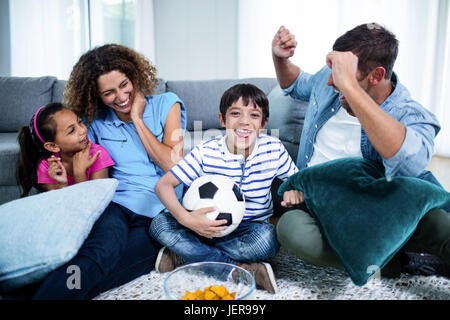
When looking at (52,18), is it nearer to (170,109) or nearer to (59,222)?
(170,109)

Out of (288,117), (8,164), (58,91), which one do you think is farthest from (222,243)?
(58,91)

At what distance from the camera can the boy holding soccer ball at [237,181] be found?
114 centimetres

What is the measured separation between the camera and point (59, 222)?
962mm

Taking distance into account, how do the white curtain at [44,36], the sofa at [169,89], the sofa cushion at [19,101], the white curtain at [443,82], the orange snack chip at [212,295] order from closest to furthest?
the orange snack chip at [212,295] < the sofa at [169,89] < the sofa cushion at [19,101] < the white curtain at [443,82] < the white curtain at [44,36]

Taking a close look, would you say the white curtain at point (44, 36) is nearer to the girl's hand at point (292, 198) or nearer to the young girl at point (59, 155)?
the young girl at point (59, 155)

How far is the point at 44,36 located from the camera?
3123 mm

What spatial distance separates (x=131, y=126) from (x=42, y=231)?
56cm

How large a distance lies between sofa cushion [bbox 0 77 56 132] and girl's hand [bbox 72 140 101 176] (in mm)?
1127

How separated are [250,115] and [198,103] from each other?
3.69ft

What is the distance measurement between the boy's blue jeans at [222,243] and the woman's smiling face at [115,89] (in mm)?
466

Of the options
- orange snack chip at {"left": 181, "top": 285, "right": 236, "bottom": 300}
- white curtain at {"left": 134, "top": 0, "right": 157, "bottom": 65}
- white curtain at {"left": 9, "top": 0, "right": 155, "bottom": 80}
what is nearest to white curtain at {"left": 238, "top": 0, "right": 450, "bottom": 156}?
white curtain at {"left": 134, "top": 0, "right": 157, "bottom": 65}

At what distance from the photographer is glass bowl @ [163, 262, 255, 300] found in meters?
0.93

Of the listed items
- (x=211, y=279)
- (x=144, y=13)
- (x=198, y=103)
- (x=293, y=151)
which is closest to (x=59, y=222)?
(x=211, y=279)

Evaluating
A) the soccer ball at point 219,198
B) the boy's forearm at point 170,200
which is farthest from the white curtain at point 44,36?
the soccer ball at point 219,198
